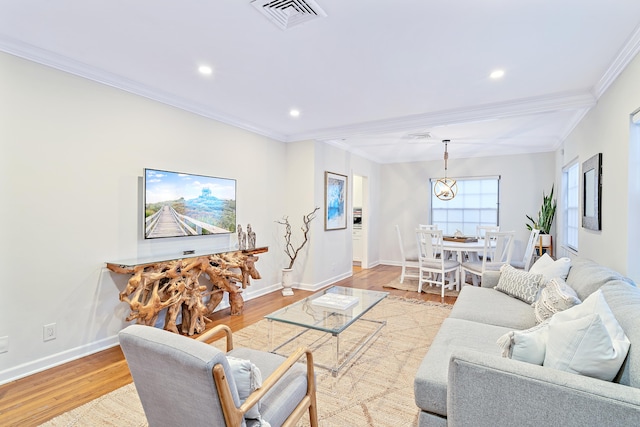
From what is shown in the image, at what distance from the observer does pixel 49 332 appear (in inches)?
103

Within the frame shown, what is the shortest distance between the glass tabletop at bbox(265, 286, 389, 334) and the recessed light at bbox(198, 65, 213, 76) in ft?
7.26

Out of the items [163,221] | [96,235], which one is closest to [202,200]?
[163,221]

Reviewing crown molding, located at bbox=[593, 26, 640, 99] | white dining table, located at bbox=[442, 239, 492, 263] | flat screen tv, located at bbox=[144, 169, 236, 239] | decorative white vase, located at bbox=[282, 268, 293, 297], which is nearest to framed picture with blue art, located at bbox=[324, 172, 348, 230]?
decorative white vase, located at bbox=[282, 268, 293, 297]

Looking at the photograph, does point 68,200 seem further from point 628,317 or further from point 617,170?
point 617,170

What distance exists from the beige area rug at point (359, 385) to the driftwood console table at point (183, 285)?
0.54 meters

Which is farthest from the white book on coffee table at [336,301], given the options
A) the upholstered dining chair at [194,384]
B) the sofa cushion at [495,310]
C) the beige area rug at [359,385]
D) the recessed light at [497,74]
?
the recessed light at [497,74]

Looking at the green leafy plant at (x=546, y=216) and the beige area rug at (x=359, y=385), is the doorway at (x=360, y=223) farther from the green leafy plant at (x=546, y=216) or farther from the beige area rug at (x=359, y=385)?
the beige area rug at (x=359, y=385)

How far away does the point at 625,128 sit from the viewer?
2.52m

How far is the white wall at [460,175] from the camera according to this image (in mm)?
6277

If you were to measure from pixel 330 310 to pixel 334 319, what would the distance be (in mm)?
238

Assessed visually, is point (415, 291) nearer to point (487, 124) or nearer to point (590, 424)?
point (487, 124)

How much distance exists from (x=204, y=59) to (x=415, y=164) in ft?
18.5

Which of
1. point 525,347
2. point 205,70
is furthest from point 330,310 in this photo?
point 205,70

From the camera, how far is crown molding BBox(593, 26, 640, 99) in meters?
2.27
